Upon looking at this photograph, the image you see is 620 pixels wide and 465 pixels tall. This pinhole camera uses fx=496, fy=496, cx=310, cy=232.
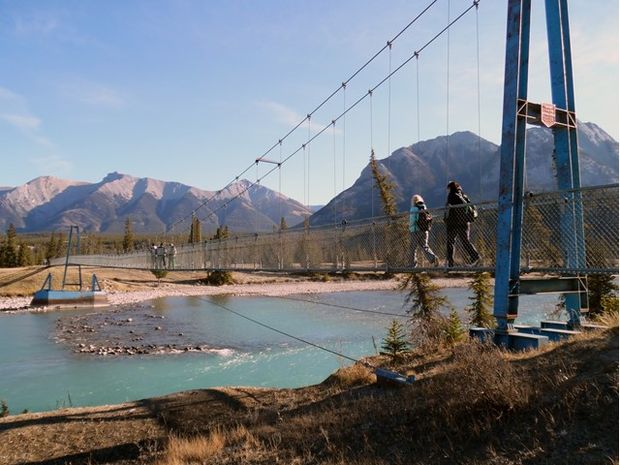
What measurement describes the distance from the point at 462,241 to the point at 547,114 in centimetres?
219

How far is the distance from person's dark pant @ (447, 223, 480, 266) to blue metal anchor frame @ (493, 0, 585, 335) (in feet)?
1.46

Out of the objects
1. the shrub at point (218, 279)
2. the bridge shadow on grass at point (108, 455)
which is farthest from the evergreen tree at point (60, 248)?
the bridge shadow on grass at point (108, 455)

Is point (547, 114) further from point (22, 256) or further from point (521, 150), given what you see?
point (22, 256)

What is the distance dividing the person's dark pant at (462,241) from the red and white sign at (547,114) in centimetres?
185

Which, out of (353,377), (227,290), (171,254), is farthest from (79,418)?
(227,290)

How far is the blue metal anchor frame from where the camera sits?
6.66 m

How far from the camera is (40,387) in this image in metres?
15.3

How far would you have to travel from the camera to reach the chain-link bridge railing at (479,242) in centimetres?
570

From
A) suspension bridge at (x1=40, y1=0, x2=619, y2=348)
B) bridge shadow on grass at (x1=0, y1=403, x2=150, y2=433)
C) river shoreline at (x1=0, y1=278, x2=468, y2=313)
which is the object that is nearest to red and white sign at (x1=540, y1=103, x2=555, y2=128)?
suspension bridge at (x1=40, y1=0, x2=619, y2=348)

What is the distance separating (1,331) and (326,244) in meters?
23.1

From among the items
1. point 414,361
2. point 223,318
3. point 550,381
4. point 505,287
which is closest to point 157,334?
point 223,318

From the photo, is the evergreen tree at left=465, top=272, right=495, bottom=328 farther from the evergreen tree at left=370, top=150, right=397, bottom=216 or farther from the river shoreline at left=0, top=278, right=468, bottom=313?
the river shoreline at left=0, top=278, right=468, bottom=313

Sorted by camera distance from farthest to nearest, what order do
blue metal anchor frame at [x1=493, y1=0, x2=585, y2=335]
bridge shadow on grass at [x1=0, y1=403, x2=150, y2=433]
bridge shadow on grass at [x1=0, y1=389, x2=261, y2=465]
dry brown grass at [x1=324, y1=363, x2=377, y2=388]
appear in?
1. dry brown grass at [x1=324, y1=363, x2=377, y2=388]
2. bridge shadow on grass at [x1=0, y1=403, x2=150, y2=433]
3. blue metal anchor frame at [x1=493, y1=0, x2=585, y2=335]
4. bridge shadow on grass at [x1=0, y1=389, x2=261, y2=465]

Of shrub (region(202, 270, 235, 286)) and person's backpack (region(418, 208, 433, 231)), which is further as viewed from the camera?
shrub (region(202, 270, 235, 286))
